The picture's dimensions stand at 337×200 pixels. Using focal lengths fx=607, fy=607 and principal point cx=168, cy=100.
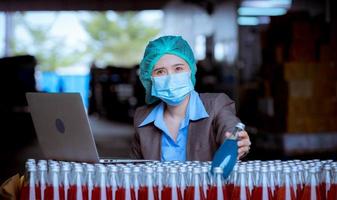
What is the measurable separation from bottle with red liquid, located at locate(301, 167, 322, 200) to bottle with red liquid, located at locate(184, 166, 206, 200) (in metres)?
0.29

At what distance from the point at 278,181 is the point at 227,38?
403 inches

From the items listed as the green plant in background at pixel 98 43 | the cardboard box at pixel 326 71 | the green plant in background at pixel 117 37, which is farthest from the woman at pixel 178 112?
the green plant in background at pixel 117 37

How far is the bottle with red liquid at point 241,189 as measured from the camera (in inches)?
67.4

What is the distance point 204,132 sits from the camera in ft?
7.42

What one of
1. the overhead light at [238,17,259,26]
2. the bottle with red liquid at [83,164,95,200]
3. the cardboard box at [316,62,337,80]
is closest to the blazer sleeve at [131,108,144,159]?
the bottle with red liquid at [83,164,95,200]

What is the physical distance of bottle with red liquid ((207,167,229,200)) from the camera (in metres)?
1.71

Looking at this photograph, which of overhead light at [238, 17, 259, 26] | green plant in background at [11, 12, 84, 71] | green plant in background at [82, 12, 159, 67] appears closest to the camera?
overhead light at [238, 17, 259, 26]

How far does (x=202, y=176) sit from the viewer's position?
1.73 metres

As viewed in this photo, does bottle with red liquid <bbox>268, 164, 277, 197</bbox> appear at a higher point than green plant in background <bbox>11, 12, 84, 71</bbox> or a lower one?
higher

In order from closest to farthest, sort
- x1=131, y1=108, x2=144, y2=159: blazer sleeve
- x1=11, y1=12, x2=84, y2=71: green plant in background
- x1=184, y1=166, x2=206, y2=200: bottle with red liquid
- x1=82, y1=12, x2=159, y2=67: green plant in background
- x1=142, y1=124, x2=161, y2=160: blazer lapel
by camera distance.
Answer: x1=184, y1=166, x2=206, y2=200: bottle with red liquid, x1=142, y1=124, x2=161, y2=160: blazer lapel, x1=131, y1=108, x2=144, y2=159: blazer sleeve, x1=11, y1=12, x2=84, y2=71: green plant in background, x1=82, y1=12, x2=159, y2=67: green plant in background

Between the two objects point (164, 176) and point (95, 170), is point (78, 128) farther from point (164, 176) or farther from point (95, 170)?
point (164, 176)

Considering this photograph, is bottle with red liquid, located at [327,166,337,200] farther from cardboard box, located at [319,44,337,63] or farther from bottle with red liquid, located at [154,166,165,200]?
cardboard box, located at [319,44,337,63]

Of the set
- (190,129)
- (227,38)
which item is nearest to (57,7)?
(227,38)

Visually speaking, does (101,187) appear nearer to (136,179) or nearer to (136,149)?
(136,179)
